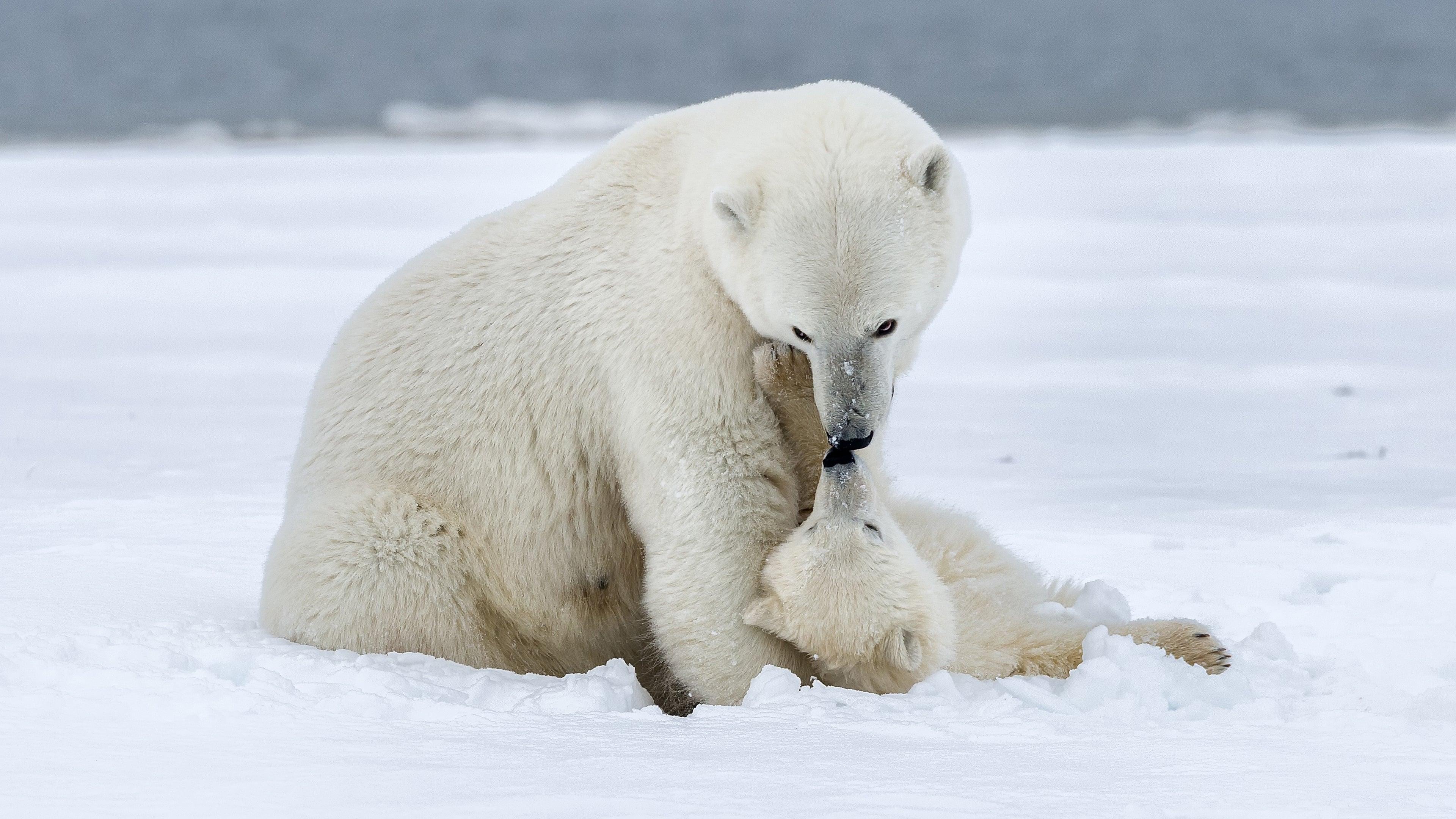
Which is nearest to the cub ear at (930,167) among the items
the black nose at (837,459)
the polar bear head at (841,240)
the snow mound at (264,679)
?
the polar bear head at (841,240)

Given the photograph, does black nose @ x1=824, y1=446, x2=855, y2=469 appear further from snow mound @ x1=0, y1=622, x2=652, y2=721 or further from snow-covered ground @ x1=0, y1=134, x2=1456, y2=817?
snow mound @ x1=0, y1=622, x2=652, y2=721

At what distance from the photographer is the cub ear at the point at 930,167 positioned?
9.16 feet

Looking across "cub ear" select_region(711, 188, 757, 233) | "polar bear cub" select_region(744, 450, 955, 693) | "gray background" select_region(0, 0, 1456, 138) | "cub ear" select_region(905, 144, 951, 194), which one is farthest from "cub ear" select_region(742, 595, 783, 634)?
"gray background" select_region(0, 0, 1456, 138)

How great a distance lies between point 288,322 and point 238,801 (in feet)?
23.0

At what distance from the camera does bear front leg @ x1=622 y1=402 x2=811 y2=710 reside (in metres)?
2.96

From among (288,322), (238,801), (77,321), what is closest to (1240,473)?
(238,801)

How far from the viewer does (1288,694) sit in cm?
290

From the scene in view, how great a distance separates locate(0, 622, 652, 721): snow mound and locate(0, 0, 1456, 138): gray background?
18818 mm

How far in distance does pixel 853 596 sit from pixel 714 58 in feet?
109

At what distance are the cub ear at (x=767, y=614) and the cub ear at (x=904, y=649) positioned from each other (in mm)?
217

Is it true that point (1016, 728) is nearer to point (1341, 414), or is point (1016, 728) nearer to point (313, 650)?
point (313, 650)

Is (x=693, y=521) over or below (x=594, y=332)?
below

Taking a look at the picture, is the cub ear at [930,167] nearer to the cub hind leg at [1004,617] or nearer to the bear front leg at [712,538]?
the bear front leg at [712,538]

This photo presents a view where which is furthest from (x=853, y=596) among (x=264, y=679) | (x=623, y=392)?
(x=264, y=679)
